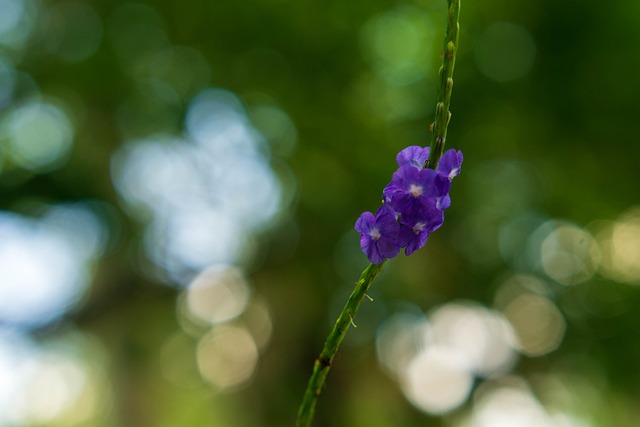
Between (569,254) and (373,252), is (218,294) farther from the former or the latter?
(373,252)

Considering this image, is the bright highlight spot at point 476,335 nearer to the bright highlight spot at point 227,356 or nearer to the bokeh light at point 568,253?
the bokeh light at point 568,253

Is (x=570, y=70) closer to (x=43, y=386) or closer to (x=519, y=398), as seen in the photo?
(x=519, y=398)

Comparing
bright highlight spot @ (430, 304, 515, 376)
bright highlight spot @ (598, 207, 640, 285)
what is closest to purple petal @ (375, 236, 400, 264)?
bright highlight spot @ (598, 207, 640, 285)

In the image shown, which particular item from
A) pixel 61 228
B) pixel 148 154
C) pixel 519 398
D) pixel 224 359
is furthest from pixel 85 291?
pixel 519 398

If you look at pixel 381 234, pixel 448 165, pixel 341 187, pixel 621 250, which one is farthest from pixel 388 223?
pixel 621 250

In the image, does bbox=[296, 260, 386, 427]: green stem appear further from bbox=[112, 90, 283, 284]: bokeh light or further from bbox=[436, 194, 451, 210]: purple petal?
bbox=[112, 90, 283, 284]: bokeh light

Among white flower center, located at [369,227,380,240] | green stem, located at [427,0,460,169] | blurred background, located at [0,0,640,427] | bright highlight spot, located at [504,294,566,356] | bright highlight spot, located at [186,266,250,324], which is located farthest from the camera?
bright highlight spot, located at [186,266,250,324]

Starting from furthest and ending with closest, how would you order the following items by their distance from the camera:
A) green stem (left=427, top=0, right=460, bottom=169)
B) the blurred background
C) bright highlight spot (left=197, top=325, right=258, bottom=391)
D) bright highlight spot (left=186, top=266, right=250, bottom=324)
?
1. bright highlight spot (left=197, top=325, right=258, bottom=391)
2. bright highlight spot (left=186, top=266, right=250, bottom=324)
3. the blurred background
4. green stem (left=427, top=0, right=460, bottom=169)
